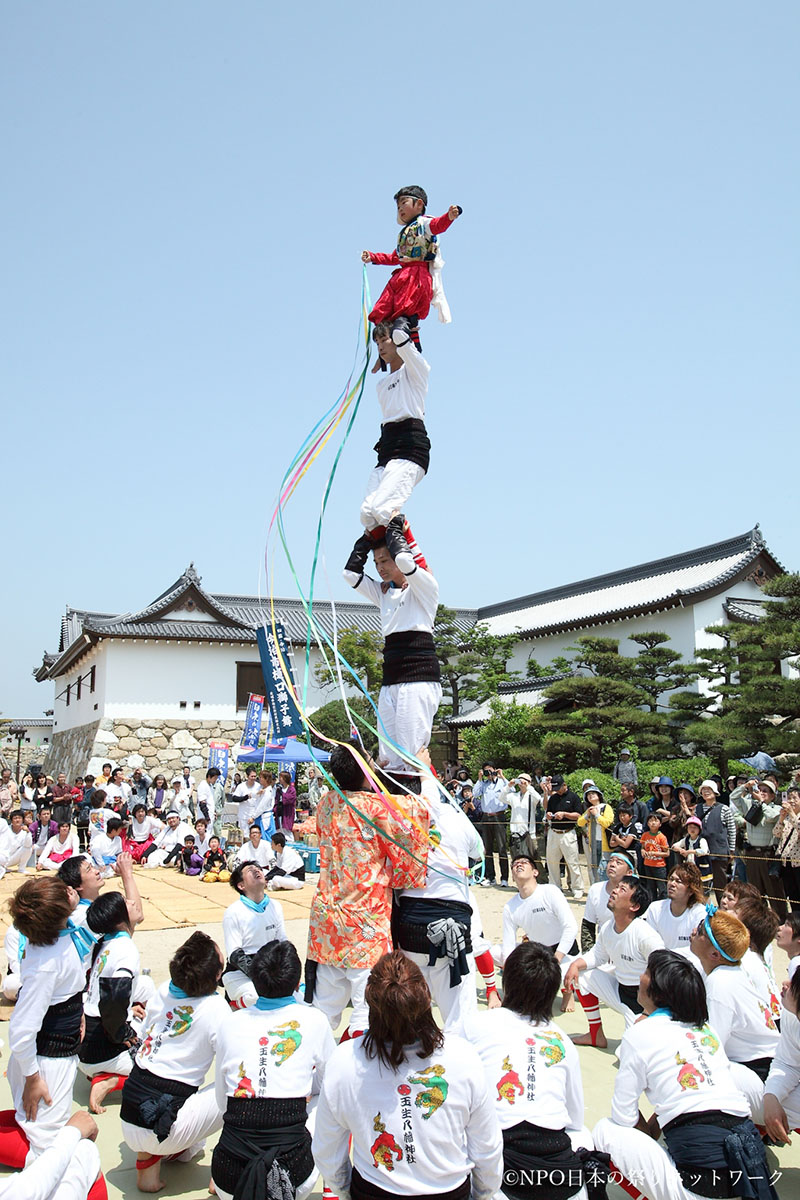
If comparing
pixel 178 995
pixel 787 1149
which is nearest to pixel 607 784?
pixel 787 1149

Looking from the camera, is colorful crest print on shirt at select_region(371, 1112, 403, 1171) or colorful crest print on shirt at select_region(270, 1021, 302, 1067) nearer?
colorful crest print on shirt at select_region(371, 1112, 403, 1171)

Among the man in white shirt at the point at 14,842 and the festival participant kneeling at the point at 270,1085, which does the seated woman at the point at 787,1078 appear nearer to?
the festival participant kneeling at the point at 270,1085

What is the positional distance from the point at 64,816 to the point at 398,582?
39.1 feet

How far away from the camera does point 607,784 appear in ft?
49.8

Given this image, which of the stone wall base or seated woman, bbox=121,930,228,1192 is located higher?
the stone wall base

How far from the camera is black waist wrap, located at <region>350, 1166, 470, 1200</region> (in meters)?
2.49

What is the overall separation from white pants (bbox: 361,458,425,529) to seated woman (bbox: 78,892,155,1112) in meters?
2.31

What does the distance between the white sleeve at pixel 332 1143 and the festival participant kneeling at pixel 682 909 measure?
3142mm

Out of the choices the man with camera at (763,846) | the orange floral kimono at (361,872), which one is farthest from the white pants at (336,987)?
the man with camera at (763,846)

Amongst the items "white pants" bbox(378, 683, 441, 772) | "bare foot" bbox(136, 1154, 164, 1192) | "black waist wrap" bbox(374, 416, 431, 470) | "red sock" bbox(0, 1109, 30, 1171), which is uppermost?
"black waist wrap" bbox(374, 416, 431, 470)

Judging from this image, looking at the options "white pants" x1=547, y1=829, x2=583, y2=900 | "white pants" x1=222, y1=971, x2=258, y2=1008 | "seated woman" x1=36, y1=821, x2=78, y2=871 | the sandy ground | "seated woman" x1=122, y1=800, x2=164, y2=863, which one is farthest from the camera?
"seated woman" x1=122, y1=800, x2=164, y2=863

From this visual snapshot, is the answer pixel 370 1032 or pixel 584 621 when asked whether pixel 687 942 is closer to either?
pixel 370 1032

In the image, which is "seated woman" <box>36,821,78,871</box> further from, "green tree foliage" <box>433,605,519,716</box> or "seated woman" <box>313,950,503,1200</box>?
"green tree foliage" <box>433,605,519,716</box>

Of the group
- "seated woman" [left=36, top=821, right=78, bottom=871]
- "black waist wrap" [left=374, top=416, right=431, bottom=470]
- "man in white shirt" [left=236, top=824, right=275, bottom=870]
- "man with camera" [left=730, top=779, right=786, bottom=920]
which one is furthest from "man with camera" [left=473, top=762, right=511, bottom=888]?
"black waist wrap" [left=374, top=416, right=431, bottom=470]
